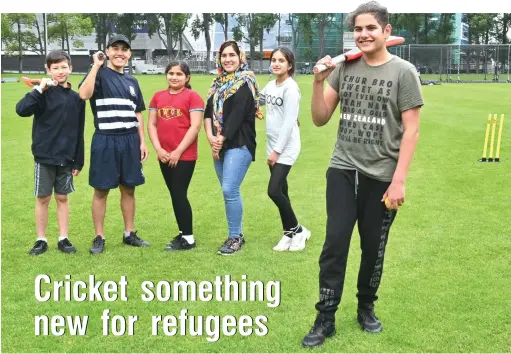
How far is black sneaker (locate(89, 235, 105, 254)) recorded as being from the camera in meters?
6.38

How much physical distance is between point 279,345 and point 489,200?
5.47m

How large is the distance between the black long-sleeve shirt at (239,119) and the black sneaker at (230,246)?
89 cm

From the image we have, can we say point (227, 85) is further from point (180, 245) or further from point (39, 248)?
point (39, 248)

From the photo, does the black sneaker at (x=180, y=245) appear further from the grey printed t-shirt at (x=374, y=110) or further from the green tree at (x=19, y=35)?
the green tree at (x=19, y=35)

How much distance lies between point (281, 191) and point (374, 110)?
2.38 m

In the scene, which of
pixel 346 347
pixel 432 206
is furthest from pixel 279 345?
pixel 432 206

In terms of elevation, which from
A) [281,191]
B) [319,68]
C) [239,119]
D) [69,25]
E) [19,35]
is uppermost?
[69,25]

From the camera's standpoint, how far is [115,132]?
6.25 metres

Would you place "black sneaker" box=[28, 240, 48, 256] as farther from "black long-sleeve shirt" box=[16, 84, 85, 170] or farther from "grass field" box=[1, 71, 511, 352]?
"black long-sleeve shirt" box=[16, 84, 85, 170]

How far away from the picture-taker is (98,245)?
645cm

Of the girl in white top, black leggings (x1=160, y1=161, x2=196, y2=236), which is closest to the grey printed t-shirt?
the girl in white top

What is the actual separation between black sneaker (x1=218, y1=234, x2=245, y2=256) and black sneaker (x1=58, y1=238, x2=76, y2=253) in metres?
1.43

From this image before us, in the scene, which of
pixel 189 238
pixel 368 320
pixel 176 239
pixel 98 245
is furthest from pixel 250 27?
pixel 368 320

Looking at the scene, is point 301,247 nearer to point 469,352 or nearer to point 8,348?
point 469,352
